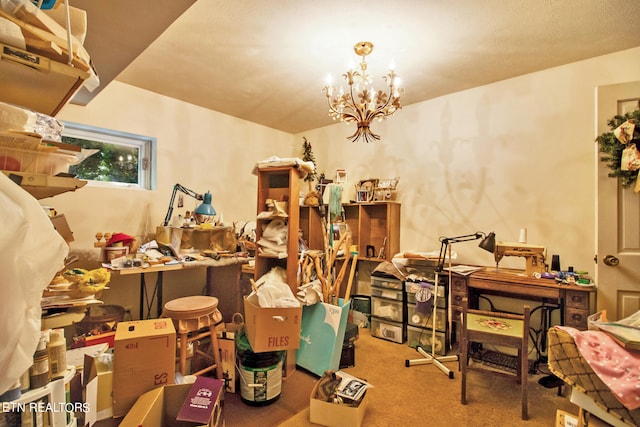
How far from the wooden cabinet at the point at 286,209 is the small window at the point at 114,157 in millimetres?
1528

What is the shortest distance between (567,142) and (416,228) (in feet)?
5.14

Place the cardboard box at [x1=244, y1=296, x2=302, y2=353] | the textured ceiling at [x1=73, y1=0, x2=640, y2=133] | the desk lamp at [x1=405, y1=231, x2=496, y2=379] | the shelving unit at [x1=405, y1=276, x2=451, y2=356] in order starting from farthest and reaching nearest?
the shelving unit at [x1=405, y1=276, x2=451, y2=356] < the desk lamp at [x1=405, y1=231, x2=496, y2=379] < the cardboard box at [x1=244, y1=296, x2=302, y2=353] < the textured ceiling at [x1=73, y1=0, x2=640, y2=133]

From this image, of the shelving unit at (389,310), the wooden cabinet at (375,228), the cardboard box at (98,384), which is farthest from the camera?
the wooden cabinet at (375,228)

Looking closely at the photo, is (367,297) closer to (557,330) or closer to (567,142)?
(557,330)

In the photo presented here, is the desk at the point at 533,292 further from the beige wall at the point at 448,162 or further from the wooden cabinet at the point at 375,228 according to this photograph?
the wooden cabinet at the point at 375,228

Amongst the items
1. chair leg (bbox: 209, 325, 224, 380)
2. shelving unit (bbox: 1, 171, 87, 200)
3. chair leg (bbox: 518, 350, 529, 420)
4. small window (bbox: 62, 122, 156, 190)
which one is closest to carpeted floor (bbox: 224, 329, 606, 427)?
chair leg (bbox: 518, 350, 529, 420)

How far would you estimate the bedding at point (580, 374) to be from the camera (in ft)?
4.41

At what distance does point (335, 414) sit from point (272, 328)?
0.63 metres

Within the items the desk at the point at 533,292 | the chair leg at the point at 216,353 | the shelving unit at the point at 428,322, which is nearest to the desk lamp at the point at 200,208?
the chair leg at the point at 216,353

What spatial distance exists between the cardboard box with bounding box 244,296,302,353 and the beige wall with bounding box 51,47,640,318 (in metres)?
1.82

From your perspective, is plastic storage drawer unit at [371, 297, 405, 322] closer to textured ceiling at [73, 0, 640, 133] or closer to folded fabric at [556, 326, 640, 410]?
folded fabric at [556, 326, 640, 410]

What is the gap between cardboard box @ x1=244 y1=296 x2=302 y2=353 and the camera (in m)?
1.97

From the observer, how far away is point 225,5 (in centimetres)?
188

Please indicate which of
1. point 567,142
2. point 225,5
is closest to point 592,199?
point 567,142
